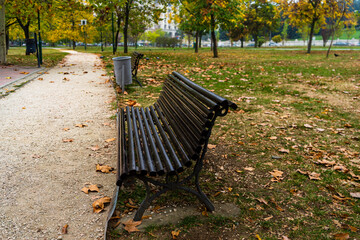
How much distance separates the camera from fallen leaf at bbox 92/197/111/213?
2.79 metres

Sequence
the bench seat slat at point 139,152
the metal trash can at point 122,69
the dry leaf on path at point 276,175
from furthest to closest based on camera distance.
A: the metal trash can at point 122,69 < the dry leaf on path at point 276,175 < the bench seat slat at point 139,152

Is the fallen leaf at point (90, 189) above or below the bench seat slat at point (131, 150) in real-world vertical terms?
below

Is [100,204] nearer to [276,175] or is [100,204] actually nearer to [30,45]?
[276,175]

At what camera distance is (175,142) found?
10.0 ft

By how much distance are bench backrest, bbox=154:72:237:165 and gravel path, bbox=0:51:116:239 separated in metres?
0.99

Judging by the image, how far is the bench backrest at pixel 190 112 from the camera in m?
2.50

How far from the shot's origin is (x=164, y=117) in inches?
153

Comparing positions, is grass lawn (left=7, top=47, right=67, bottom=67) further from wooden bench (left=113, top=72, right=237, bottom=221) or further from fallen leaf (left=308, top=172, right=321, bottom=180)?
fallen leaf (left=308, top=172, right=321, bottom=180)

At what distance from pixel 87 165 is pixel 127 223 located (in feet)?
4.54

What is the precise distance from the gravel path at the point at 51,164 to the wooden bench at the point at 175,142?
57 cm

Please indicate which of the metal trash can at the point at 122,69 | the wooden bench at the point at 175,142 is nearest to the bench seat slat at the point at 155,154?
the wooden bench at the point at 175,142

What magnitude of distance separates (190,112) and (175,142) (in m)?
0.37

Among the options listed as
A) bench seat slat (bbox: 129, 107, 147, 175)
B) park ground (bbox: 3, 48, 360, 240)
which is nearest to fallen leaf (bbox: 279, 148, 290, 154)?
park ground (bbox: 3, 48, 360, 240)

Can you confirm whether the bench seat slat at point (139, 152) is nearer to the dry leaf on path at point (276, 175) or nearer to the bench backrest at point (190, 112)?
the bench backrest at point (190, 112)
